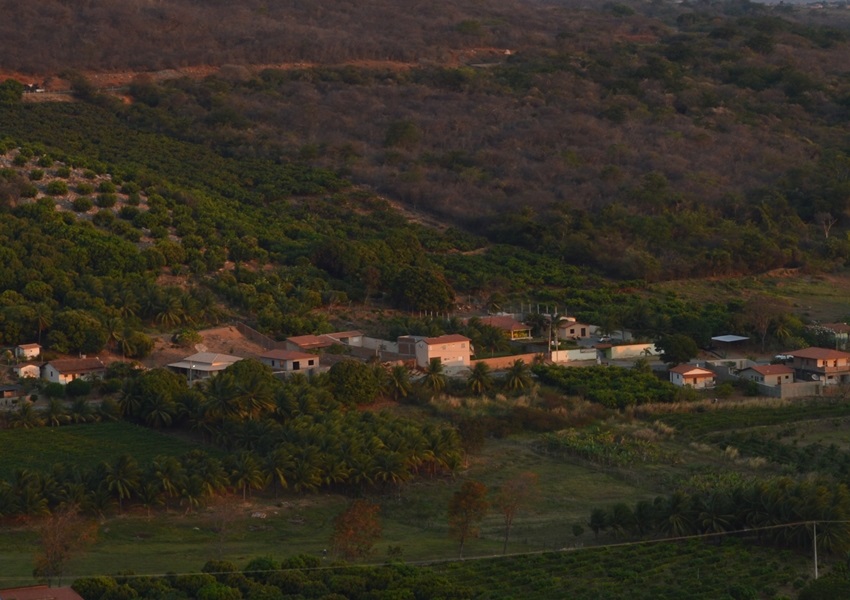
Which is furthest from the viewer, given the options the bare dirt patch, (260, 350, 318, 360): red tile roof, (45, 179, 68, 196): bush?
(45, 179, 68, 196): bush

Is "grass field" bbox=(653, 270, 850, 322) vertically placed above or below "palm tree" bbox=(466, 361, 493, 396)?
below

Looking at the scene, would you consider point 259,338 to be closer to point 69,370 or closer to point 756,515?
point 69,370

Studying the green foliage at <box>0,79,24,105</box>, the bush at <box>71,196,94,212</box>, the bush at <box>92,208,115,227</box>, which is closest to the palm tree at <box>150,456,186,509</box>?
the bush at <box>92,208,115,227</box>

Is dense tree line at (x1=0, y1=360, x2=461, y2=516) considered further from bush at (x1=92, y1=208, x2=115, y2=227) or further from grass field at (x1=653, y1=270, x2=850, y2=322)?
grass field at (x1=653, y1=270, x2=850, y2=322)

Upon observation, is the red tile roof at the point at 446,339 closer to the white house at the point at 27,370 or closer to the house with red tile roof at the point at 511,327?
the house with red tile roof at the point at 511,327

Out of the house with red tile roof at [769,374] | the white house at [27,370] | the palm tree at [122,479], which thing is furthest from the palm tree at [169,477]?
the house with red tile roof at [769,374]

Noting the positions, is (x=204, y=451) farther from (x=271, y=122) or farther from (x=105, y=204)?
(x=271, y=122)

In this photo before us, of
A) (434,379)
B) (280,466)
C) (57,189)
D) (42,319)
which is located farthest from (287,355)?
(57,189)

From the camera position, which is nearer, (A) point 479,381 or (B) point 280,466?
(B) point 280,466
